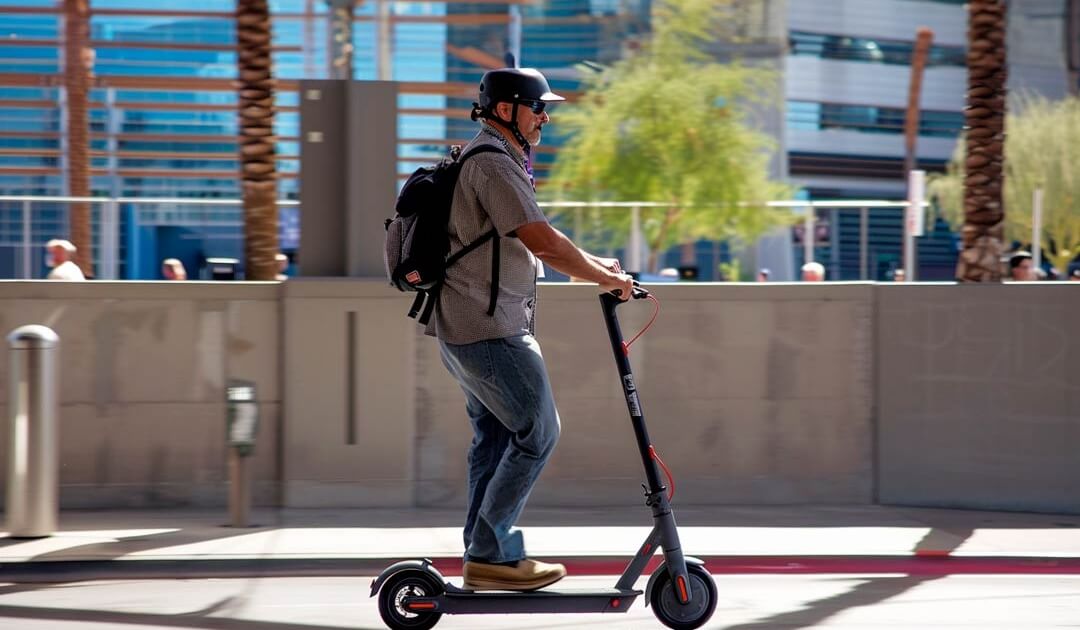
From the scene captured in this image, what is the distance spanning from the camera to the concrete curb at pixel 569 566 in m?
6.77

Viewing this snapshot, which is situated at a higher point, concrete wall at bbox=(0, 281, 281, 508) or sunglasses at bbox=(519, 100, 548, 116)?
sunglasses at bbox=(519, 100, 548, 116)

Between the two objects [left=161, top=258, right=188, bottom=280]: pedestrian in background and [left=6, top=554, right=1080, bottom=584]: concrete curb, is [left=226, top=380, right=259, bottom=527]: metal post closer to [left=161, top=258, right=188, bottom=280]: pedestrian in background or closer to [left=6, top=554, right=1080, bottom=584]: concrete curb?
[left=6, top=554, right=1080, bottom=584]: concrete curb

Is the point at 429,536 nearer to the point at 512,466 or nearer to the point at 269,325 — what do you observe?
the point at 269,325

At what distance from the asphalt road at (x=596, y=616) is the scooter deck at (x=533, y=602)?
55 centimetres

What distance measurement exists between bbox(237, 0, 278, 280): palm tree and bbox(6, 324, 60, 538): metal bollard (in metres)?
2.46

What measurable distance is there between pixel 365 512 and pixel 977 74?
518cm

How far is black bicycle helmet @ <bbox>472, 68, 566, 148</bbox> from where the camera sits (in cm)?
496

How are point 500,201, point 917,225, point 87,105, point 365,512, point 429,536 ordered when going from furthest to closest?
point 87,105 → point 917,225 → point 365,512 → point 429,536 → point 500,201

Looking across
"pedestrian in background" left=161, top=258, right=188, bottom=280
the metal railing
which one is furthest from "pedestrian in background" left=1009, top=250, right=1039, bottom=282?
"pedestrian in background" left=161, top=258, right=188, bottom=280

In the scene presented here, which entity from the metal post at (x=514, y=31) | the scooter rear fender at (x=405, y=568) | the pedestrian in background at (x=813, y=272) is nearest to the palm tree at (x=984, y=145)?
the pedestrian in background at (x=813, y=272)

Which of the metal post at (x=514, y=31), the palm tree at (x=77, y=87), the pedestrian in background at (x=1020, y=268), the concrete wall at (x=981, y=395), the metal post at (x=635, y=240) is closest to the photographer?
the concrete wall at (x=981, y=395)

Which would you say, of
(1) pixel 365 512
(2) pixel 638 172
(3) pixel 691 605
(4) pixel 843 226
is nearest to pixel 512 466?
(3) pixel 691 605

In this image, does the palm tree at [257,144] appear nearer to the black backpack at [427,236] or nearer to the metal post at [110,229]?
the metal post at [110,229]

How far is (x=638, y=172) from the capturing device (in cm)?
2617
